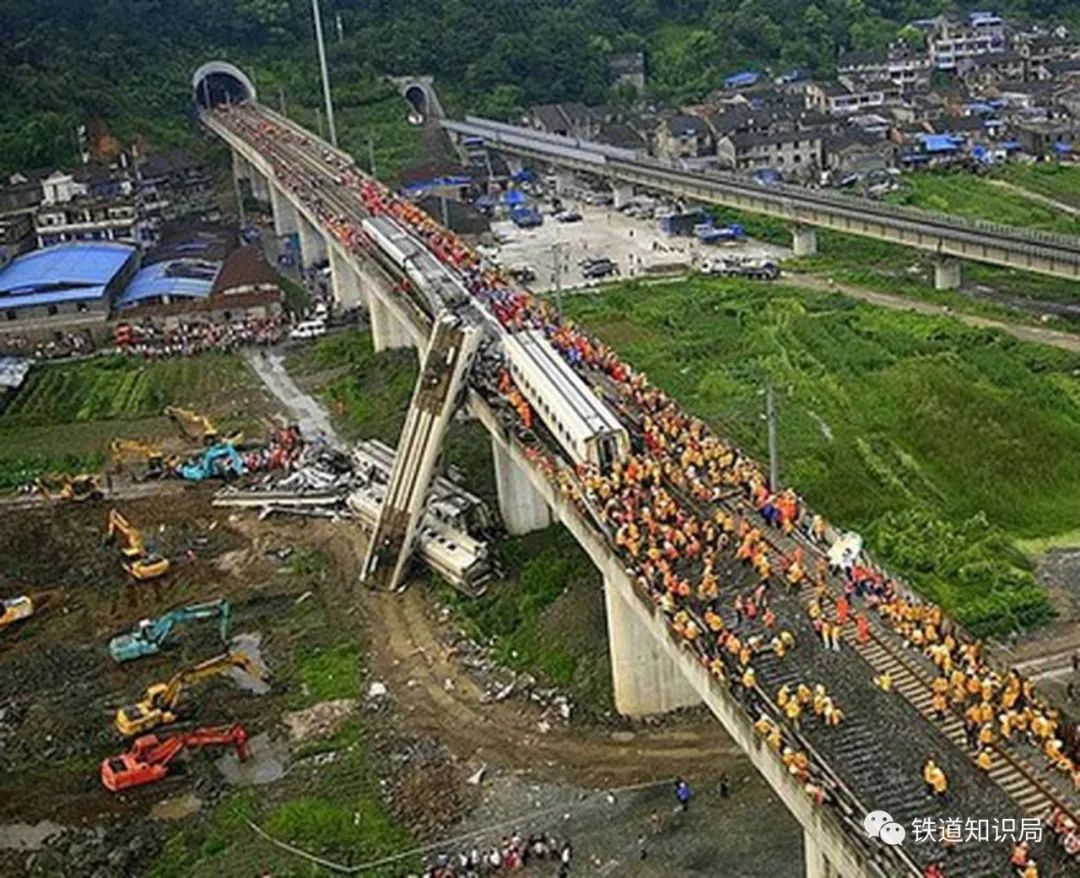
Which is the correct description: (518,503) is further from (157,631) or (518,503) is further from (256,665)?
(157,631)

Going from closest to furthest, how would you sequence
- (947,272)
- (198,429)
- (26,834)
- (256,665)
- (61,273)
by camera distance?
(26,834), (256,665), (198,429), (947,272), (61,273)

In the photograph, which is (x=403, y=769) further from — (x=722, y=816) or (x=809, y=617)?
(x=809, y=617)

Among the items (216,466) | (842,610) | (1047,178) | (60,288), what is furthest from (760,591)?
(1047,178)

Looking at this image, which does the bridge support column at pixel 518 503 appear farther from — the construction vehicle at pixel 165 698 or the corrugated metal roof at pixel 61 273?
the corrugated metal roof at pixel 61 273

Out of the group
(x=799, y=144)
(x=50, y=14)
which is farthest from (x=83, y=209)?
(x=799, y=144)

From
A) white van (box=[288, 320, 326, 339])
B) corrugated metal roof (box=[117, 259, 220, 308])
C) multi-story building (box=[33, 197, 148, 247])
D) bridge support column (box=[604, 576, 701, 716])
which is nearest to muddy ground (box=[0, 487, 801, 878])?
bridge support column (box=[604, 576, 701, 716])

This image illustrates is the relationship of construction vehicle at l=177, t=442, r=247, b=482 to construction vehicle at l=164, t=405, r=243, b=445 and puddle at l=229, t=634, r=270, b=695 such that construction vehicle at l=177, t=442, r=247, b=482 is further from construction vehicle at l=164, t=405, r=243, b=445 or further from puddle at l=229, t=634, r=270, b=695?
puddle at l=229, t=634, r=270, b=695
